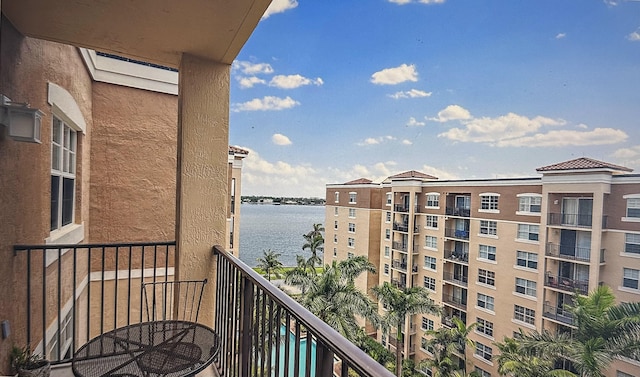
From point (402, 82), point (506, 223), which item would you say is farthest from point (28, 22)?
point (402, 82)

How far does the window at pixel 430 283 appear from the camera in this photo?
63.0 ft

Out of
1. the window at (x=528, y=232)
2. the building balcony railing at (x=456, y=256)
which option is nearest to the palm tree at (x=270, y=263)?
the building balcony railing at (x=456, y=256)

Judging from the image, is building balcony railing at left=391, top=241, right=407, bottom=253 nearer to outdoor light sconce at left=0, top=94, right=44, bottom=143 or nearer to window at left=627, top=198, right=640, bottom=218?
window at left=627, top=198, right=640, bottom=218

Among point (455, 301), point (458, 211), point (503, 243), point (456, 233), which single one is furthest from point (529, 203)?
point (455, 301)

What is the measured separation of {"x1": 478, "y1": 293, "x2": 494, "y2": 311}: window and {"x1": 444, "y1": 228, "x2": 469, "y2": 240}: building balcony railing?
3.00 meters

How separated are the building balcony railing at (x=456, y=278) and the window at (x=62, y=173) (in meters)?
18.1

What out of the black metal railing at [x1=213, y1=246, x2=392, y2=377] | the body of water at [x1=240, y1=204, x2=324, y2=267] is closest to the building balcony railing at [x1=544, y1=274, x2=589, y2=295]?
the body of water at [x1=240, y1=204, x2=324, y2=267]

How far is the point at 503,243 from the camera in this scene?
16.0 m

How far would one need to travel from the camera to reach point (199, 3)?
1.61m

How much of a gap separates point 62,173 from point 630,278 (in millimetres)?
16940

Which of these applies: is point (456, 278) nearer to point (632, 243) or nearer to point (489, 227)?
point (489, 227)

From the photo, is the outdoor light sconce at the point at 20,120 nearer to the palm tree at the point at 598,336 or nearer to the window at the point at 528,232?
the palm tree at the point at 598,336

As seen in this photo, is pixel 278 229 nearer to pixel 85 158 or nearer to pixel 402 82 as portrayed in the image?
pixel 402 82

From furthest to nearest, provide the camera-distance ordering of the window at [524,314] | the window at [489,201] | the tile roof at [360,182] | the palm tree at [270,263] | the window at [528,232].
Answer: the tile roof at [360,182] < the palm tree at [270,263] < the window at [489,201] < the window at [524,314] < the window at [528,232]
